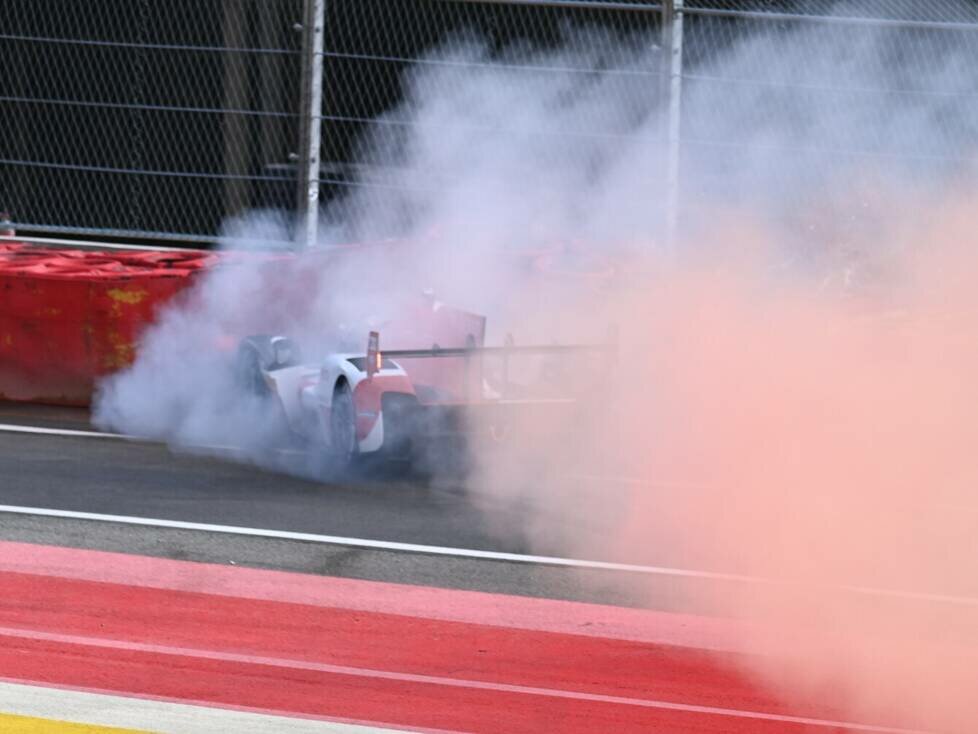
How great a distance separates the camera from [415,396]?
27.2 feet

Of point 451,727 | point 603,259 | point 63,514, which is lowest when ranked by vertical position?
point 451,727

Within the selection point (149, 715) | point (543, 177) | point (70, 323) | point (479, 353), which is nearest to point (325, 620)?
point (149, 715)

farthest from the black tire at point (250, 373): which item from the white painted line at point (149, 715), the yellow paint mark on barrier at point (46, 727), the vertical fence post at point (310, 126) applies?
the yellow paint mark on barrier at point (46, 727)

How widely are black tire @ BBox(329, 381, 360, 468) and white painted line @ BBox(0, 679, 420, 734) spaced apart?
11.1 feet

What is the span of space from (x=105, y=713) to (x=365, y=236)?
606 centimetres

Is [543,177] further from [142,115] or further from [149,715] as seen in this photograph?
[149,715]

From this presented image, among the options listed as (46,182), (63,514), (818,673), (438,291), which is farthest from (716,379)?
(46,182)

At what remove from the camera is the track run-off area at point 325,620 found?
5184 millimetres

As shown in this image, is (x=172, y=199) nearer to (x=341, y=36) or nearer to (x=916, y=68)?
(x=341, y=36)

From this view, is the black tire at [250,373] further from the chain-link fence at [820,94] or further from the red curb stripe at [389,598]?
the chain-link fence at [820,94]

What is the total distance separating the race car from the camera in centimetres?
830

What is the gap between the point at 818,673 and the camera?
18.8ft

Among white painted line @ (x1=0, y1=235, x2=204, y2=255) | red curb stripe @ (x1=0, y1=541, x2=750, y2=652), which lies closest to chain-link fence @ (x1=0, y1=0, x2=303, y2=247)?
white painted line @ (x1=0, y1=235, x2=204, y2=255)

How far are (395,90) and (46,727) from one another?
6456 mm
